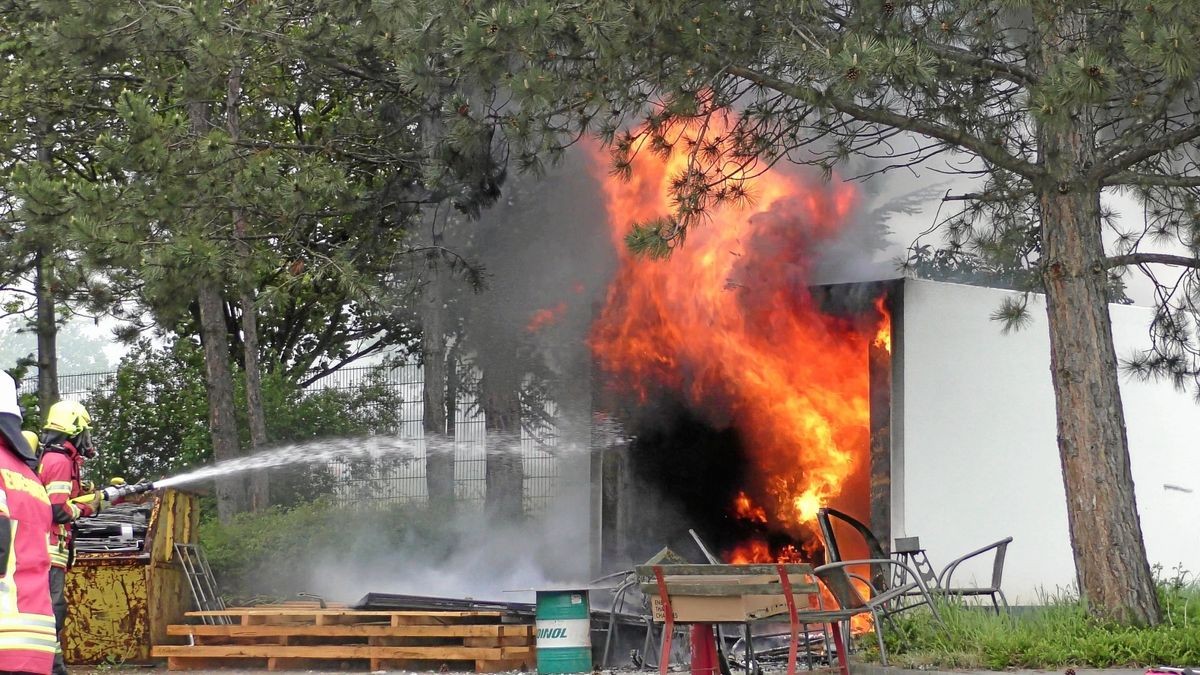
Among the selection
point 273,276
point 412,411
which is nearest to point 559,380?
point 273,276

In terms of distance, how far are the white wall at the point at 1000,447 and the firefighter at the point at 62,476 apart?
21.1 ft

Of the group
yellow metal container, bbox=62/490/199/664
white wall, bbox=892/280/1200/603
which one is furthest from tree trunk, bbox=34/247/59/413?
white wall, bbox=892/280/1200/603

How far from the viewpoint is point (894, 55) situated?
23.1 feet

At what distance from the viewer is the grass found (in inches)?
294

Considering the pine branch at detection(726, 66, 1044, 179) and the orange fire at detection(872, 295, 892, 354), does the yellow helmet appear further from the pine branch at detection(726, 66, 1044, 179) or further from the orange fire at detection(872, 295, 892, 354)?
the orange fire at detection(872, 295, 892, 354)

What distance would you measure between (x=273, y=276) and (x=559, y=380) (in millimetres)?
3279

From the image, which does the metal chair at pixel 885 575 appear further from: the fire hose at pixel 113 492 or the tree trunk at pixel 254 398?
the tree trunk at pixel 254 398

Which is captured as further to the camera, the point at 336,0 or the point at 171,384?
the point at 171,384

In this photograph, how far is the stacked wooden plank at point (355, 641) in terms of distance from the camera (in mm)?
10164

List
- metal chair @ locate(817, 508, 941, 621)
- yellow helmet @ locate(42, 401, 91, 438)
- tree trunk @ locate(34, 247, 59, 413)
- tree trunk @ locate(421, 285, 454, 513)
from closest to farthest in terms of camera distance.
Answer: metal chair @ locate(817, 508, 941, 621) < yellow helmet @ locate(42, 401, 91, 438) < tree trunk @ locate(421, 285, 454, 513) < tree trunk @ locate(34, 247, 59, 413)

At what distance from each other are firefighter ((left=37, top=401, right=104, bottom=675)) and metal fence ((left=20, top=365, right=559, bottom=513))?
585 cm

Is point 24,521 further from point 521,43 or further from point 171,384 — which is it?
point 171,384

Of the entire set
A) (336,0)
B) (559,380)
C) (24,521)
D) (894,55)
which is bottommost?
(24,521)

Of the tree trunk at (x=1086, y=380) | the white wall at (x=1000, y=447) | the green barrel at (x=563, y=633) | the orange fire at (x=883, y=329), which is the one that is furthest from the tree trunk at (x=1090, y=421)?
the green barrel at (x=563, y=633)
